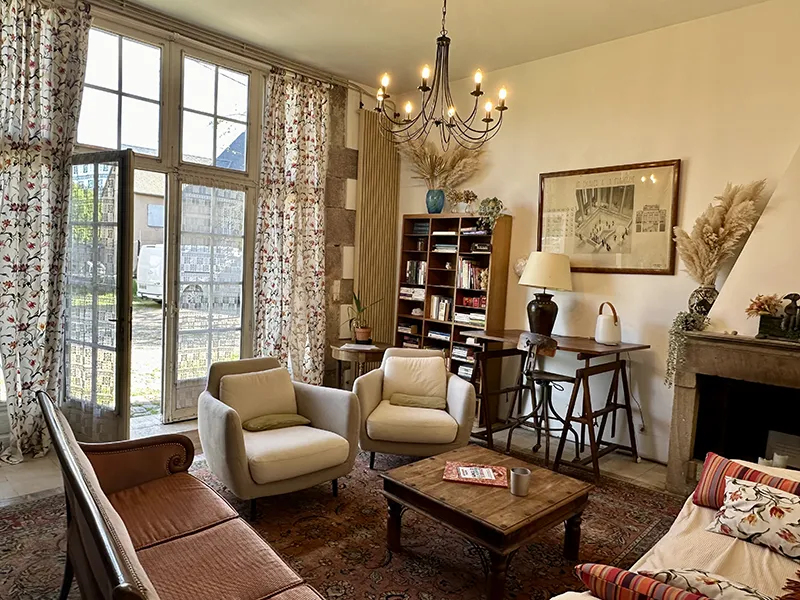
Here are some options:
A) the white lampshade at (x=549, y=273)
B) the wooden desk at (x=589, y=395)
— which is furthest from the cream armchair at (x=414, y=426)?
the white lampshade at (x=549, y=273)

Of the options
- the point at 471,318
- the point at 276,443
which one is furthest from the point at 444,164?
the point at 276,443

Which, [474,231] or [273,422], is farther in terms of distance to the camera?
[474,231]

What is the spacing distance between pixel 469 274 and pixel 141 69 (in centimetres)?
325

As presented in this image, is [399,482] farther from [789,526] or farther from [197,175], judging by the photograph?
[197,175]

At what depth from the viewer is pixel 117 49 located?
13.1 ft

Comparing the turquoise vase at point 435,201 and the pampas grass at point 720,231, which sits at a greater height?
the turquoise vase at point 435,201

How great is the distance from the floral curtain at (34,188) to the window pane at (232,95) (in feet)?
3.71

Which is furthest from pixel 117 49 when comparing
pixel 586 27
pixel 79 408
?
pixel 586 27

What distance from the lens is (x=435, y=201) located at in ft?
17.4

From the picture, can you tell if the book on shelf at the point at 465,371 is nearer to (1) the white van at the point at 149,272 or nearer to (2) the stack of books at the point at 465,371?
(2) the stack of books at the point at 465,371

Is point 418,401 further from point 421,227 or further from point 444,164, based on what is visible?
point 444,164

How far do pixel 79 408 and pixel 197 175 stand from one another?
6.75ft

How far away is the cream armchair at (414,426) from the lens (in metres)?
3.48

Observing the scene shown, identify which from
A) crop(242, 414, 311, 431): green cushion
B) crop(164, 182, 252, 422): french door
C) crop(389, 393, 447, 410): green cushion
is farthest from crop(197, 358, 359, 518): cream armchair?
crop(164, 182, 252, 422): french door
